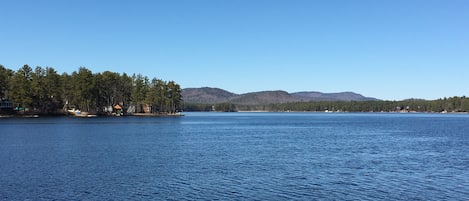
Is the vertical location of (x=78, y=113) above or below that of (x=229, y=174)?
above

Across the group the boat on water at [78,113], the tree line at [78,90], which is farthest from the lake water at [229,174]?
the boat on water at [78,113]

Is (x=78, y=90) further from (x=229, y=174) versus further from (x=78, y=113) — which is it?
(x=229, y=174)

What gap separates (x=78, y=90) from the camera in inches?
6156

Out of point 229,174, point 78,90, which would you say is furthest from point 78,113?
point 229,174

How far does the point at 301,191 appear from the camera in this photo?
87.6ft

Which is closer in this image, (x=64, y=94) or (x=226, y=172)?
(x=226, y=172)

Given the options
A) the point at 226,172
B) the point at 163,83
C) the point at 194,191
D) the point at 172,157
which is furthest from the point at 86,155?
the point at 163,83

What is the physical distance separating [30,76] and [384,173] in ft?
482

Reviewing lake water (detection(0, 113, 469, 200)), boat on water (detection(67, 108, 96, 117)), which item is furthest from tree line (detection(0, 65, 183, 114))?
lake water (detection(0, 113, 469, 200))

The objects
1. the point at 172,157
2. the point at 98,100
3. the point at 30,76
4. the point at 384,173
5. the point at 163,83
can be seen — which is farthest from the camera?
the point at 163,83

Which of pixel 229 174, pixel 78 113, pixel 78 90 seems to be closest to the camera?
pixel 229 174

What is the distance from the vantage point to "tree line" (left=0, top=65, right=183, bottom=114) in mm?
143625

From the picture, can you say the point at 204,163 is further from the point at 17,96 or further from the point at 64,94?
the point at 64,94

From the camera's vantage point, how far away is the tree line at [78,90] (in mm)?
143625
